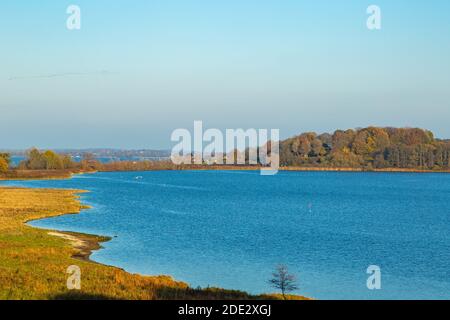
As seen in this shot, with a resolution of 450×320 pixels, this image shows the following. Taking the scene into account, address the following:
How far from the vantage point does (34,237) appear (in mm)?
43406

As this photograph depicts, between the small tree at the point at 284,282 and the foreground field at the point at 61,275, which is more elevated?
the foreground field at the point at 61,275

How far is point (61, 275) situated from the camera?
28.4 metres

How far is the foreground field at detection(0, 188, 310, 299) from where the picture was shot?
2427 centimetres

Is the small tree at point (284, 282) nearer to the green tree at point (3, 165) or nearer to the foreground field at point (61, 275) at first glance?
the foreground field at point (61, 275)

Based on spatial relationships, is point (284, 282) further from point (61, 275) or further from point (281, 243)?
point (281, 243)

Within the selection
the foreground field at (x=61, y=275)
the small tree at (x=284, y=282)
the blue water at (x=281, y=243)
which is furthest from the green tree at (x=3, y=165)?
the small tree at (x=284, y=282)

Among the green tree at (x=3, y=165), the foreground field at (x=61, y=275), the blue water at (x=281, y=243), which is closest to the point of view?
the foreground field at (x=61, y=275)

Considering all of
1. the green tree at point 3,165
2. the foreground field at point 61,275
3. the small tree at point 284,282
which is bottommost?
the small tree at point 284,282

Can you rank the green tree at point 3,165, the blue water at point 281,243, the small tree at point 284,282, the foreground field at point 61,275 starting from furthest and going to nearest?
the green tree at point 3,165 → the blue water at point 281,243 → the small tree at point 284,282 → the foreground field at point 61,275

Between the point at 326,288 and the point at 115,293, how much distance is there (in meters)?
13.2

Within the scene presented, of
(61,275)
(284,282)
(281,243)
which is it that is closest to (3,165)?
(281,243)

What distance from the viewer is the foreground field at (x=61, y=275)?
24.3 meters

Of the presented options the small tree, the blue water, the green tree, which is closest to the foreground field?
the blue water

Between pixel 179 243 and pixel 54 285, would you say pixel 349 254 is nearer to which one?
pixel 179 243
